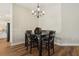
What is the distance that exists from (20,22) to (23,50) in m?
0.49

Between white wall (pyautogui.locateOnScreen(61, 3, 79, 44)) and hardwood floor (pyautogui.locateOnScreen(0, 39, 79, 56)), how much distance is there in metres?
0.13

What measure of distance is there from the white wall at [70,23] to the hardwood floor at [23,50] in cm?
13

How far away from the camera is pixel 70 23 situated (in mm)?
1873

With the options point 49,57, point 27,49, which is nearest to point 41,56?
point 49,57

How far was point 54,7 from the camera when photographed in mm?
1893

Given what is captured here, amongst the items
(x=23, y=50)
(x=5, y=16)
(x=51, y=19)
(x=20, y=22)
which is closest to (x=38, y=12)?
(x=51, y=19)

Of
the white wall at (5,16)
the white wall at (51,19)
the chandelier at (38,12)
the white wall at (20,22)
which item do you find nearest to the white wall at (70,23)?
the white wall at (51,19)

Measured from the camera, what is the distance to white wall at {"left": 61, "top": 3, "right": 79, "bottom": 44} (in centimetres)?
187

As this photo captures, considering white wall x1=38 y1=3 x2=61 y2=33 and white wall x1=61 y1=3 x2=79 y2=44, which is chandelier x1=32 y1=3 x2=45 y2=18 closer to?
white wall x1=38 y1=3 x2=61 y2=33

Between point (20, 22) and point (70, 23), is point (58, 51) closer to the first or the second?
point (70, 23)

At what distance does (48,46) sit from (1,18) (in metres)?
0.96

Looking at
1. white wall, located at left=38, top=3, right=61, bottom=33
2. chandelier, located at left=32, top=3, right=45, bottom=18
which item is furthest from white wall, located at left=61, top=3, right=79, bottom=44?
chandelier, located at left=32, top=3, right=45, bottom=18

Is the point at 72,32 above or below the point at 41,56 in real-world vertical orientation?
above

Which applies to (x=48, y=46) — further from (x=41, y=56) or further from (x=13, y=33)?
(x=13, y=33)
